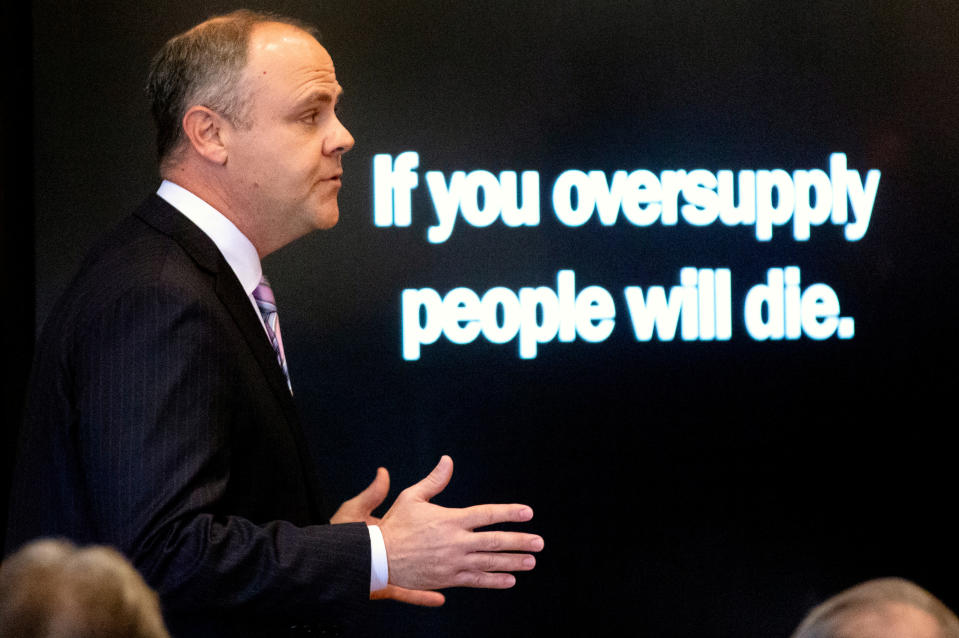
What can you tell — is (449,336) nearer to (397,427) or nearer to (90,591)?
(397,427)

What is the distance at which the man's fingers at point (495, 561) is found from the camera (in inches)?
62.9

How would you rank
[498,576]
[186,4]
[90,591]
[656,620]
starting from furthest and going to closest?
[656,620], [186,4], [498,576], [90,591]

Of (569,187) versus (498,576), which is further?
(569,187)

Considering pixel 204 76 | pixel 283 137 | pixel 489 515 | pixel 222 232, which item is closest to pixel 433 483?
pixel 489 515

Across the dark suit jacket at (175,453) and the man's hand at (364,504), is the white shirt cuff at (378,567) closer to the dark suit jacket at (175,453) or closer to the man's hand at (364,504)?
the dark suit jacket at (175,453)

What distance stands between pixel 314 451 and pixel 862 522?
6.58ft

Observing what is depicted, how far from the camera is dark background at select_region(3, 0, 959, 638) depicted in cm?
350

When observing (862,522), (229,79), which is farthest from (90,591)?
(862,522)

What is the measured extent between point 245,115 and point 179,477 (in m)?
0.70

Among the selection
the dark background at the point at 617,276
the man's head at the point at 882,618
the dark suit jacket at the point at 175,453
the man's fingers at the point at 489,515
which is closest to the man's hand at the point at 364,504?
the dark suit jacket at the point at 175,453

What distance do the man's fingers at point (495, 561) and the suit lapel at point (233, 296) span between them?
1.11 ft

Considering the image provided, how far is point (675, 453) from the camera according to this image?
12.3 ft

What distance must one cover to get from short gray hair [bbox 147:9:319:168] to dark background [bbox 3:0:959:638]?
165 cm

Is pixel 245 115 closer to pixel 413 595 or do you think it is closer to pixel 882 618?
pixel 413 595
